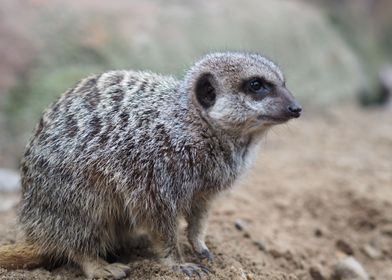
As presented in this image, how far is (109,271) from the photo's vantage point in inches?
106

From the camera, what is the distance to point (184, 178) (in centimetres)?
262

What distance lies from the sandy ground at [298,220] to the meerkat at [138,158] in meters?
0.16

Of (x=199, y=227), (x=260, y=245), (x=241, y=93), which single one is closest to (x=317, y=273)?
(x=260, y=245)

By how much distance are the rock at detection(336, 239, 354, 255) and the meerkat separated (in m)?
1.27

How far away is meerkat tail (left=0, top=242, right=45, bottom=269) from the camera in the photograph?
2.74 metres

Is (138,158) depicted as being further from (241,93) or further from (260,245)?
(260,245)

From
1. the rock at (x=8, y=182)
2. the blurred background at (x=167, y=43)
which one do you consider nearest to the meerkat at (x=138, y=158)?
the rock at (x=8, y=182)

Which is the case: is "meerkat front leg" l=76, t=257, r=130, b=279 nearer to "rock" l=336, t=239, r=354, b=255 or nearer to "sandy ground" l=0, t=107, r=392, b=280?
"sandy ground" l=0, t=107, r=392, b=280

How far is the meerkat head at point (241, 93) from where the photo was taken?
8.74 ft

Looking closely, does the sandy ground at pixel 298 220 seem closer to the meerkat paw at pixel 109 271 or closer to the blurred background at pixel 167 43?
the meerkat paw at pixel 109 271

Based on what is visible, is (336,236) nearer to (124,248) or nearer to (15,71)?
(124,248)

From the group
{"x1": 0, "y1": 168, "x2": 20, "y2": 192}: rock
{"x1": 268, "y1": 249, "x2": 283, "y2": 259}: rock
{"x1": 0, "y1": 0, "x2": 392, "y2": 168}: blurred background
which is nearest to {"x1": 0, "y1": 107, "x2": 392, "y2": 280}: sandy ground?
{"x1": 268, "y1": 249, "x2": 283, "y2": 259}: rock

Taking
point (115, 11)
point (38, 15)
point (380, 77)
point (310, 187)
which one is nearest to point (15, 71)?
point (38, 15)

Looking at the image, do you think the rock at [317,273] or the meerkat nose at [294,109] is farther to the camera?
the rock at [317,273]
